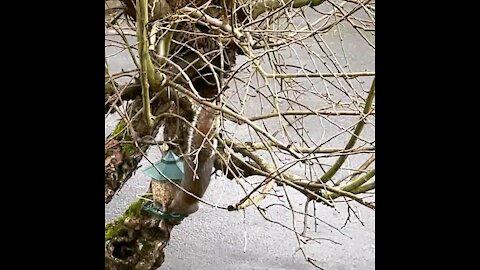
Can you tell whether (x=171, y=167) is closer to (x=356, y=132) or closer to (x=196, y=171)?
(x=196, y=171)

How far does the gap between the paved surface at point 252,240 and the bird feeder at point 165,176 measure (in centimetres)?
116

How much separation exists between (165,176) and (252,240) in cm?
153

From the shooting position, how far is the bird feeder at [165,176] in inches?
52.0

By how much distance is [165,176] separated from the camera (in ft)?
4.08

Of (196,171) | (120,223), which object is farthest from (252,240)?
(196,171)

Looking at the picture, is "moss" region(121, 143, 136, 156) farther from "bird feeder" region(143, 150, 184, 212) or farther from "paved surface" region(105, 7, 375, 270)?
"paved surface" region(105, 7, 375, 270)

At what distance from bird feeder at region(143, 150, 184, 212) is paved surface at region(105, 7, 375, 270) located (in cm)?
116

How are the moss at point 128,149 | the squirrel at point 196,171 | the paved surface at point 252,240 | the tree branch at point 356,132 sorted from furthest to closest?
the paved surface at point 252,240
the moss at point 128,149
the squirrel at point 196,171
the tree branch at point 356,132

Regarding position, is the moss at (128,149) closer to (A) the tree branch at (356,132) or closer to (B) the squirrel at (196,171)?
(B) the squirrel at (196,171)

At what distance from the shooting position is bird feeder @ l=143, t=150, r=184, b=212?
4.33 feet

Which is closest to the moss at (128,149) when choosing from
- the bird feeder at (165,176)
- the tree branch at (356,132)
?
the bird feeder at (165,176)
